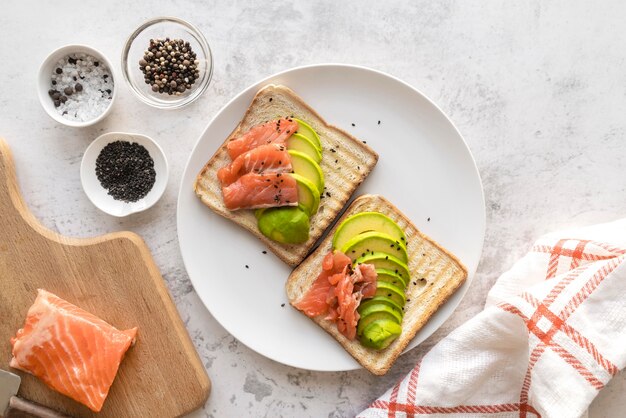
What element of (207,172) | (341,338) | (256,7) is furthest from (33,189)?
(341,338)

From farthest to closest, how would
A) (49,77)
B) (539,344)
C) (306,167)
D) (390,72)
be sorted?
(390,72)
(49,77)
(306,167)
(539,344)

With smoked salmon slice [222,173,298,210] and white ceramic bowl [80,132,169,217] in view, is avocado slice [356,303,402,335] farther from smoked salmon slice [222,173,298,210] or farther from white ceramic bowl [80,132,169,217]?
white ceramic bowl [80,132,169,217]

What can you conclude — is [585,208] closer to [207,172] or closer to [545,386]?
[545,386]

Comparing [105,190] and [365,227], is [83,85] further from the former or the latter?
[365,227]

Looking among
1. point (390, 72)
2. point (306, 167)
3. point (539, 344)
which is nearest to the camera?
point (539, 344)

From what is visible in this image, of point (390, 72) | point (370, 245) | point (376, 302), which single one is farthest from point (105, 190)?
point (390, 72)
